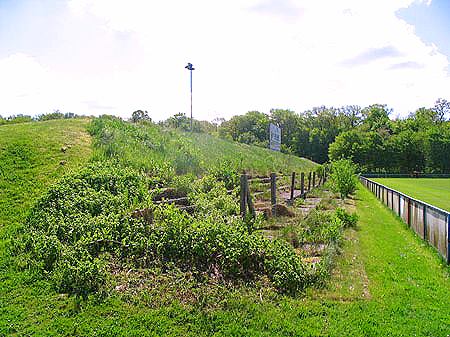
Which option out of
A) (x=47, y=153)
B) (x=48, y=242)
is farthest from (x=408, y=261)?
(x=47, y=153)

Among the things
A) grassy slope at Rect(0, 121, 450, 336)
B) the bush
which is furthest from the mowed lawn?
grassy slope at Rect(0, 121, 450, 336)

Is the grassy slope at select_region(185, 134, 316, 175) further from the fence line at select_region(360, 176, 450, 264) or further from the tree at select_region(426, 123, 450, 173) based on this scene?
the tree at select_region(426, 123, 450, 173)

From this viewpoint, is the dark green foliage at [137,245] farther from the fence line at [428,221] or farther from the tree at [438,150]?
the tree at [438,150]

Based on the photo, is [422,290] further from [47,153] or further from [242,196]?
[47,153]

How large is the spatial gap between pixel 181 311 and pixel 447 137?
2548 inches

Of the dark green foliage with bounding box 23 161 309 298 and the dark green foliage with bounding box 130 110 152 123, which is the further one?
the dark green foliage with bounding box 130 110 152 123

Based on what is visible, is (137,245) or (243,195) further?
(243,195)

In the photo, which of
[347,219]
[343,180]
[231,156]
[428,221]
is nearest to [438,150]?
[343,180]

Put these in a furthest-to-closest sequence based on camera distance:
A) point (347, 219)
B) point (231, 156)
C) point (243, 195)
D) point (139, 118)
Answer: point (139, 118) < point (231, 156) < point (347, 219) < point (243, 195)

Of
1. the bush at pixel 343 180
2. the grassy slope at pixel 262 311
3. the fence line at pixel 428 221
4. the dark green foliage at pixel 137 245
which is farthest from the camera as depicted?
the bush at pixel 343 180

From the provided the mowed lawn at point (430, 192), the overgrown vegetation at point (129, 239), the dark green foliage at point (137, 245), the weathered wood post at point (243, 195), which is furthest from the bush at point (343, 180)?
the dark green foliage at point (137, 245)

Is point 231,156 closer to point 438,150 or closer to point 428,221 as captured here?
point 428,221

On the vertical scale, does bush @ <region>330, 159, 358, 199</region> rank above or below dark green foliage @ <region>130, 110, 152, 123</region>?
below

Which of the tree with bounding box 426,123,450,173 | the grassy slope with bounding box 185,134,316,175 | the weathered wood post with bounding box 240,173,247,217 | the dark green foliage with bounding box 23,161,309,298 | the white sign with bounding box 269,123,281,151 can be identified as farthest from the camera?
the tree with bounding box 426,123,450,173
